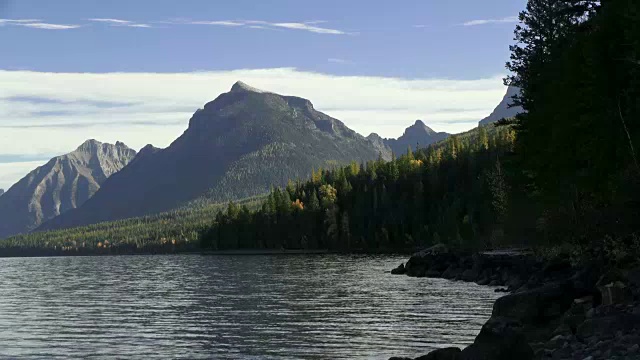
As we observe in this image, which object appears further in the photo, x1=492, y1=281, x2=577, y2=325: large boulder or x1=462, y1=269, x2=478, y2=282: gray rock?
x1=462, y1=269, x2=478, y2=282: gray rock

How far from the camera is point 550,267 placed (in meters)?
57.1

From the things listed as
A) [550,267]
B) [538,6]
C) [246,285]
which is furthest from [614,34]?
[246,285]

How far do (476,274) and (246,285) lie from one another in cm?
2495

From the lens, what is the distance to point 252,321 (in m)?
47.2

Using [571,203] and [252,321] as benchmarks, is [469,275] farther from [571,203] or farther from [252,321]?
[252,321]

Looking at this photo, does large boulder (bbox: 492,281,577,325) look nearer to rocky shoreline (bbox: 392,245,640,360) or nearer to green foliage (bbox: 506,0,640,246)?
rocky shoreline (bbox: 392,245,640,360)

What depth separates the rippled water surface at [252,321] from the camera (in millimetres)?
35781

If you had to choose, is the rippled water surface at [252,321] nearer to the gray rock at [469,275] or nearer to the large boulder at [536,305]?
the large boulder at [536,305]

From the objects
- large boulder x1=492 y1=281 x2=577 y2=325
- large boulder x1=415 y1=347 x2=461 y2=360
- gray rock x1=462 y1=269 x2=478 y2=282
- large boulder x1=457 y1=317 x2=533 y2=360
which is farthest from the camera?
gray rock x1=462 y1=269 x2=478 y2=282

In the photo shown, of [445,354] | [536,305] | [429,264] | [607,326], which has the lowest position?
[429,264]

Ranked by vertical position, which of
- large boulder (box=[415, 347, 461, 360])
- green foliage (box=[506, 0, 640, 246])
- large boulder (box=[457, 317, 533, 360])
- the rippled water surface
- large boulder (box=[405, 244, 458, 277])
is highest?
green foliage (box=[506, 0, 640, 246])

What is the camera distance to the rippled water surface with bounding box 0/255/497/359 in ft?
117

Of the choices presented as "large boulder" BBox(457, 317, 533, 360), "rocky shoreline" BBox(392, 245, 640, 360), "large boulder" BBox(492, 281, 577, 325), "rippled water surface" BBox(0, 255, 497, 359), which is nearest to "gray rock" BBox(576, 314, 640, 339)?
"rocky shoreline" BBox(392, 245, 640, 360)

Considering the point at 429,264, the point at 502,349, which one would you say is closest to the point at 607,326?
the point at 502,349
